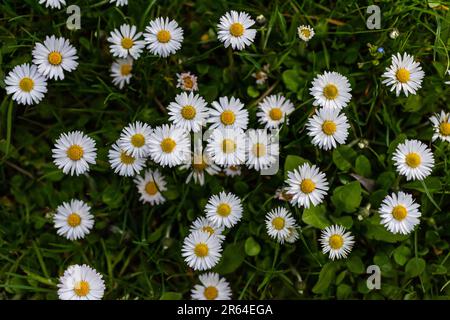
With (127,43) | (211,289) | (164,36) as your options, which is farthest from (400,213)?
(127,43)

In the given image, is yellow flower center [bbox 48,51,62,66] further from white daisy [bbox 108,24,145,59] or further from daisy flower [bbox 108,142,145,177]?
daisy flower [bbox 108,142,145,177]

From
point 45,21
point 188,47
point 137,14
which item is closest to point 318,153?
point 188,47

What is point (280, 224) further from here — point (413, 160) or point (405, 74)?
point (405, 74)

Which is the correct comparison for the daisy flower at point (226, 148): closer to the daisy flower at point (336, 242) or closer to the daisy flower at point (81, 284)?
the daisy flower at point (336, 242)

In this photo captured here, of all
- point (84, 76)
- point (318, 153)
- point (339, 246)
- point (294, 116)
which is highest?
point (84, 76)

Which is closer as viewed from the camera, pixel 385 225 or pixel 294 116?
pixel 385 225

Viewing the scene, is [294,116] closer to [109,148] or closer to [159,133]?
[159,133]

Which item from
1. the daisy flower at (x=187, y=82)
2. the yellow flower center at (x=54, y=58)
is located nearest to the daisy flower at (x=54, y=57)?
the yellow flower center at (x=54, y=58)
